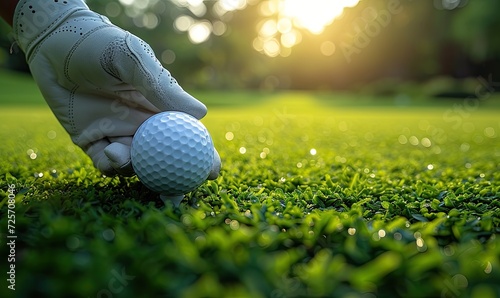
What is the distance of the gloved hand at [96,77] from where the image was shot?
6.54 feet

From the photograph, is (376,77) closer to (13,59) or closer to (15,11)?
(13,59)

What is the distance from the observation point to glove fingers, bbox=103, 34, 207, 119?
6.40ft

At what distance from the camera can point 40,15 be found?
6.95 ft

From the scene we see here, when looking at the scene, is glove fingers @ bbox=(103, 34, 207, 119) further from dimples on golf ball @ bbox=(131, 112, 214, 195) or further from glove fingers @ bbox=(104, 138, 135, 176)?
glove fingers @ bbox=(104, 138, 135, 176)

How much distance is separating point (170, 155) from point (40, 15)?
3.22 feet

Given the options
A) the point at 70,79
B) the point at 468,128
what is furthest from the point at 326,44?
the point at 70,79

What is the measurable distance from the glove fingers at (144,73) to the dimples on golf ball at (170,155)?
0.09m

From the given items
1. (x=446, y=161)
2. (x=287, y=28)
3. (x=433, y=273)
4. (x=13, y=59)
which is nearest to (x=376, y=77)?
(x=287, y=28)

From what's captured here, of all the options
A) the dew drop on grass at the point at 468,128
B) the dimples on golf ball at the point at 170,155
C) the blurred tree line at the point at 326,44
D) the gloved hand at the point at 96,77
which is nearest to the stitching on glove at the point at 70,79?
the gloved hand at the point at 96,77

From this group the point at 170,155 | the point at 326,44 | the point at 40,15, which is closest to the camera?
the point at 170,155

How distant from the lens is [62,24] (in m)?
2.11

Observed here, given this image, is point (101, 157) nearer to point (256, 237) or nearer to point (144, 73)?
point (144, 73)

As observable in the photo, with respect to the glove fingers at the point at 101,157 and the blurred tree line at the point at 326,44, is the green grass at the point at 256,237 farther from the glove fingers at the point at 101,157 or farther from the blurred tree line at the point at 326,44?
the blurred tree line at the point at 326,44

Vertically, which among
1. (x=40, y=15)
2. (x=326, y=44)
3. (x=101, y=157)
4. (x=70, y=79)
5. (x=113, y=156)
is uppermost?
(x=326, y=44)
